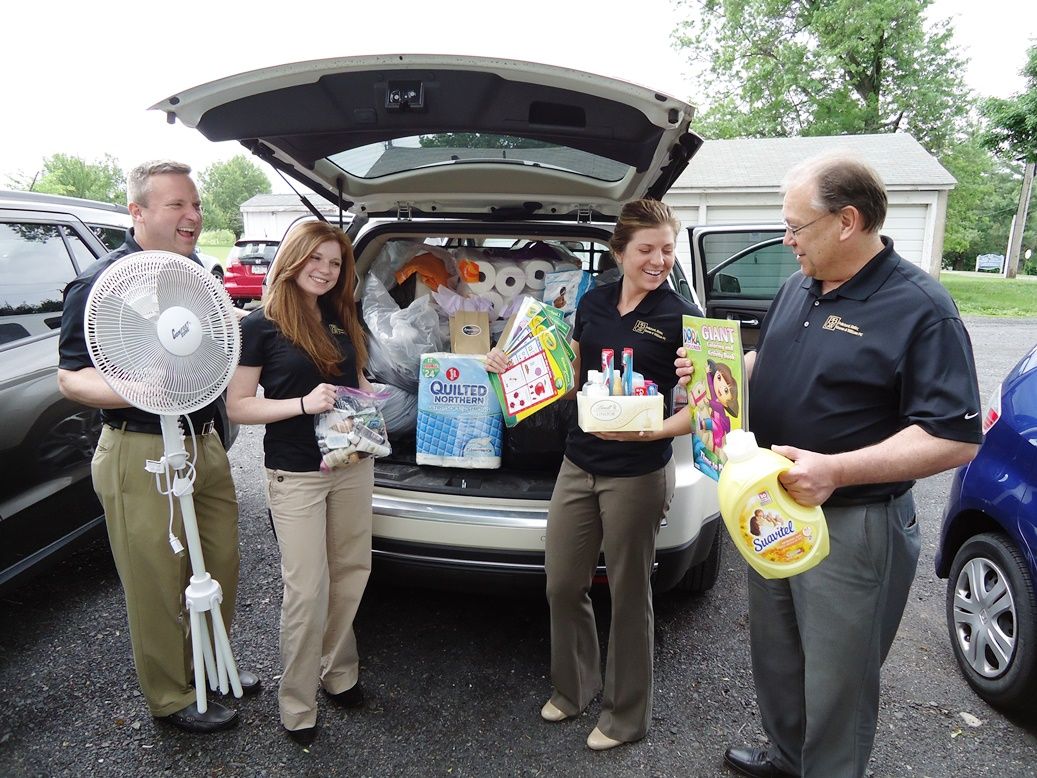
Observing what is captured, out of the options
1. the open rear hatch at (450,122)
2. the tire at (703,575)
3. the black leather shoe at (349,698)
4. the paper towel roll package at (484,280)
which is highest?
the open rear hatch at (450,122)

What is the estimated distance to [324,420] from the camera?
2.08 metres

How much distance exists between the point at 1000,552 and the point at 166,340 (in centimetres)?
281

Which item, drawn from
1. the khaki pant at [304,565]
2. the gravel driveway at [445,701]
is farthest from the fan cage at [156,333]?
the gravel driveway at [445,701]

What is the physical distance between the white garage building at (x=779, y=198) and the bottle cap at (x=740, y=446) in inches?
584

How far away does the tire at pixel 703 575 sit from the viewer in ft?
9.48

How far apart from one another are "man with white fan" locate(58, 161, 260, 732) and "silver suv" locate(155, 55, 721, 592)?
10.9 inches

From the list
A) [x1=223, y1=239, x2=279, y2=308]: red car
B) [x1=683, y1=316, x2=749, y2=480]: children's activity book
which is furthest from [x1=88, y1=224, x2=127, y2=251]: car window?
[x1=223, y1=239, x2=279, y2=308]: red car

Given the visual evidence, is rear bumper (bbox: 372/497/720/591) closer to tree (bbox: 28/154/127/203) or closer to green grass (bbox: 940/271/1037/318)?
green grass (bbox: 940/271/1037/318)

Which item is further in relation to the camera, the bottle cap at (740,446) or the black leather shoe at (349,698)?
the black leather shoe at (349,698)

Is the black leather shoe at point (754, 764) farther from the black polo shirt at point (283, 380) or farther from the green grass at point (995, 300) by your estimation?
the green grass at point (995, 300)

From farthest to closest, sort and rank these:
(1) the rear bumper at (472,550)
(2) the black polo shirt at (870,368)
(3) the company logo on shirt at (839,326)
Result: (1) the rear bumper at (472,550) → (3) the company logo on shirt at (839,326) → (2) the black polo shirt at (870,368)

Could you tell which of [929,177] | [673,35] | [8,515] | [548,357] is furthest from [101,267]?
[673,35]

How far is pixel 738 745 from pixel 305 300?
6.65 ft

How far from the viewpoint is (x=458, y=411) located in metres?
2.70
